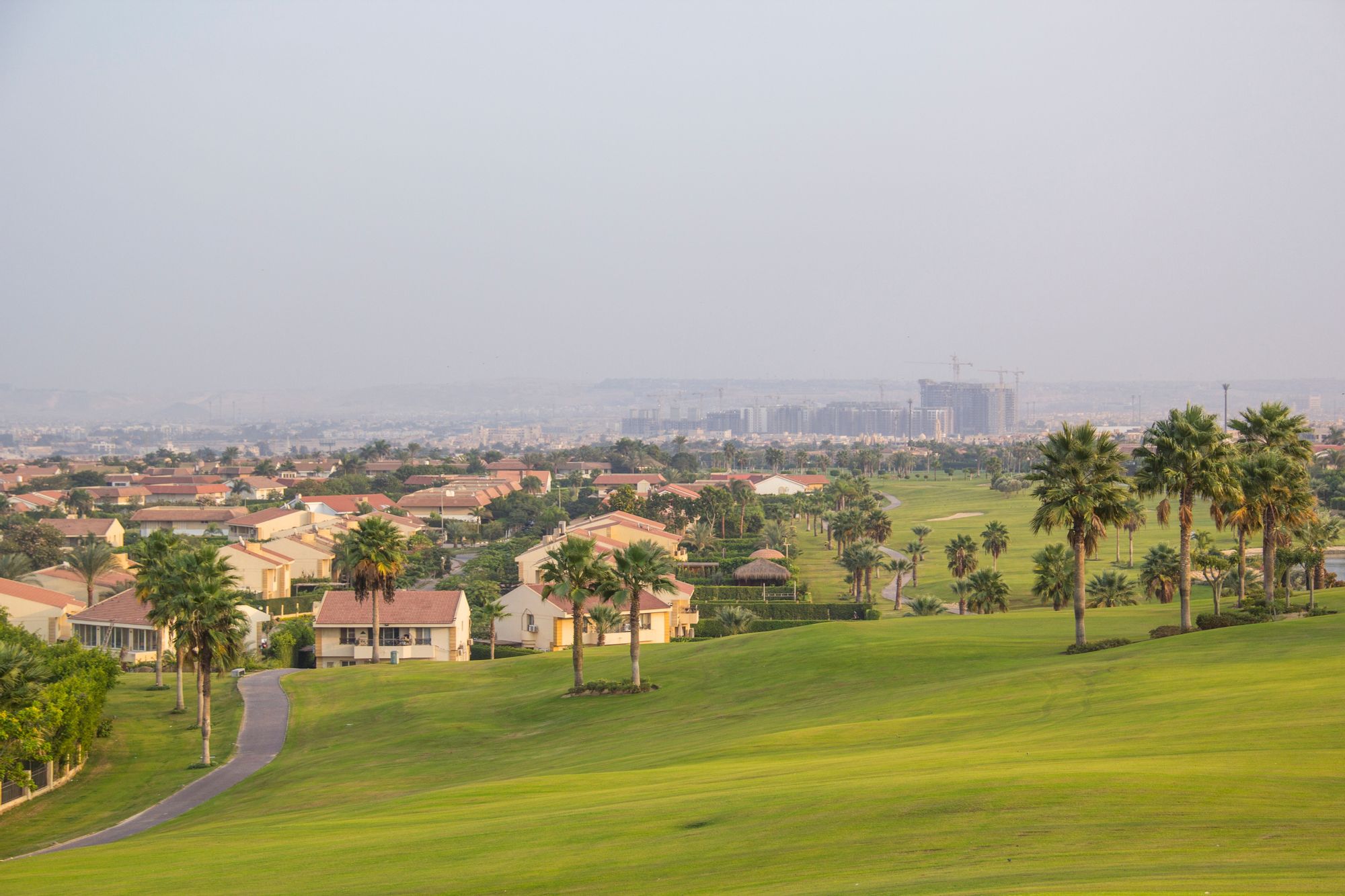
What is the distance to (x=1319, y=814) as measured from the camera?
14.6 m

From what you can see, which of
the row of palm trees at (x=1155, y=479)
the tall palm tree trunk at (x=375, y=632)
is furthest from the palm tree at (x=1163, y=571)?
the tall palm tree trunk at (x=375, y=632)

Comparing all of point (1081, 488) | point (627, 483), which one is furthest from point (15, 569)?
point (627, 483)

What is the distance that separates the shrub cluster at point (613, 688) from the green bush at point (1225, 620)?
1966cm

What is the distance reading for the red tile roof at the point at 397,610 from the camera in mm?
65250

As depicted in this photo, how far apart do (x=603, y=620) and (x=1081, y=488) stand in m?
30.6

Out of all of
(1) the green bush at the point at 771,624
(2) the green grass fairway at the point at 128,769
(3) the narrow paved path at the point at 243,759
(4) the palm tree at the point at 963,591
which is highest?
(4) the palm tree at the point at 963,591

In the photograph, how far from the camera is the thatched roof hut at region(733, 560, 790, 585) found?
89.6 meters

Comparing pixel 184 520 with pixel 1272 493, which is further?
pixel 184 520

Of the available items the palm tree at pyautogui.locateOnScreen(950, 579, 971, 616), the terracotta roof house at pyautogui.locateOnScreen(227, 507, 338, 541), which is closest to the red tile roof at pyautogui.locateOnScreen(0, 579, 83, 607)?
the terracotta roof house at pyautogui.locateOnScreen(227, 507, 338, 541)

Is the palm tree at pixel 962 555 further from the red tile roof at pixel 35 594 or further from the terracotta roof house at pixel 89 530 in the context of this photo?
the terracotta roof house at pixel 89 530

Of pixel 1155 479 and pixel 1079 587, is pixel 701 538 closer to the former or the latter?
pixel 1079 587

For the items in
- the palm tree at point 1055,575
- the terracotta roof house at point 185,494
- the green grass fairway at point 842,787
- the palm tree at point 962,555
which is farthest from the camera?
the terracotta roof house at point 185,494

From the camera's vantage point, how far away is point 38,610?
7444 cm

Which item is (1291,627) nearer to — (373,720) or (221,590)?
(373,720)
